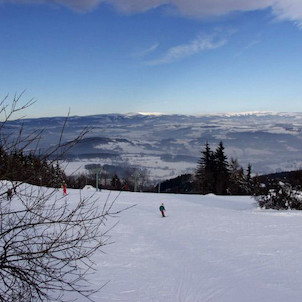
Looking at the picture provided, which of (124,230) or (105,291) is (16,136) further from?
(124,230)

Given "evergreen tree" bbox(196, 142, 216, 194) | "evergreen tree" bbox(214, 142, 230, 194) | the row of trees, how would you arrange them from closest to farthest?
the row of trees → "evergreen tree" bbox(214, 142, 230, 194) → "evergreen tree" bbox(196, 142, 216, 194)

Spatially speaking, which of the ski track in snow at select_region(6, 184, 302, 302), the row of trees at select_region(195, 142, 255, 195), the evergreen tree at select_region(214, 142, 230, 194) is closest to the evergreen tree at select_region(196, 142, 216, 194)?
the row of trees at select_region(195, 142, 255, 195)

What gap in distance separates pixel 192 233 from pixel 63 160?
1423 centimetres

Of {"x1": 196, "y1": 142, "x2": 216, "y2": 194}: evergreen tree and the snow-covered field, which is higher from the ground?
{"x1": 196, "y1": 142, "x2": 216, "y2": 194}: evergreen tree

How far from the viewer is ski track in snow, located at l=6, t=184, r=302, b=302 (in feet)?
30.2

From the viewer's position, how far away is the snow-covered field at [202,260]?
30.2 feet

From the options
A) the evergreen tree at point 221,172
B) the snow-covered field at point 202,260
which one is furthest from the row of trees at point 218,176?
the snow-covered field at point 202,260

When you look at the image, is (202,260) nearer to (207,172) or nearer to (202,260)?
(202,260)

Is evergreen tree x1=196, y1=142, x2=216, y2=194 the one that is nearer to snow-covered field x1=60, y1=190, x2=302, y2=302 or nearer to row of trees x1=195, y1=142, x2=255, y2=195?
row of trees x1=195, y1=142, x2=255, y2=195

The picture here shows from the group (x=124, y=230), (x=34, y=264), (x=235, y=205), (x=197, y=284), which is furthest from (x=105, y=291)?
(x=235, y=205)

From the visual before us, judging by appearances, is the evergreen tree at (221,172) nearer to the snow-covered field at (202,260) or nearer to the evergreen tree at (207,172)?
the evergreen tree at (207,172)

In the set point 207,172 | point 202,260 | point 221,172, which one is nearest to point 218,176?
point 221,172

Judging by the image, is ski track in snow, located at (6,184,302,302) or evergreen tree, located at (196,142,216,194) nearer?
ski track in snow, located at (6,184,302,302)

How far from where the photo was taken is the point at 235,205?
29031 millimetres
